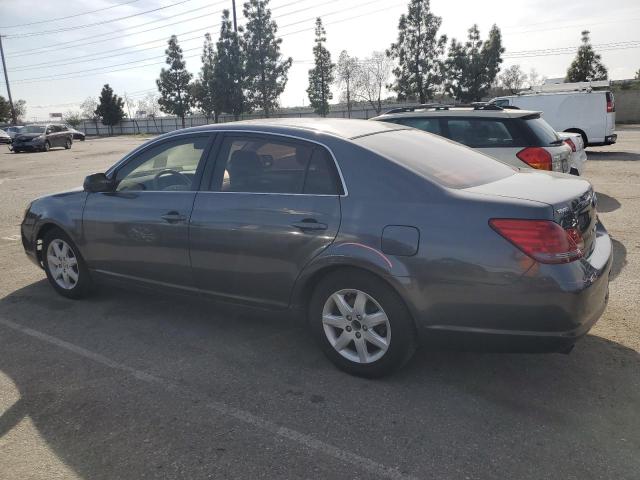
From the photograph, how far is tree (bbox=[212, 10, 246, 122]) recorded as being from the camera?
53.6m

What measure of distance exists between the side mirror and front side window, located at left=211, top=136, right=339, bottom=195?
122 centimetres

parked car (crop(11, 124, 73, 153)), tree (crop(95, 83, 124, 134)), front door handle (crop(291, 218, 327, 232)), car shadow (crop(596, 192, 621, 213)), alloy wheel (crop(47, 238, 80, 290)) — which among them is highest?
tree (crop(95, 83, 124, 134))

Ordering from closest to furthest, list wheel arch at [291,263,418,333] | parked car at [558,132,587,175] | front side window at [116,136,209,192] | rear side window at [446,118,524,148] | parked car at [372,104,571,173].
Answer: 1. wheel arch at [291,263,418,333]
2. front side window at [116,136,209,192]
3. parked car at [372,104,571,173]
4. rear side window at [446,118,524,148]
5. parked car at [558,132,587,175]

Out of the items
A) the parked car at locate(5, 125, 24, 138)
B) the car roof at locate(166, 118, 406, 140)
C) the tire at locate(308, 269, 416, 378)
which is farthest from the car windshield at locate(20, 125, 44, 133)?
the tire at locate(308, 269, 416, 378)

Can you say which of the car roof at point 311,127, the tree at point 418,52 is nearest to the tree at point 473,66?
the tree at point 418,52

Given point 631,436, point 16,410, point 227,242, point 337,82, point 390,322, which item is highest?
point 337,82

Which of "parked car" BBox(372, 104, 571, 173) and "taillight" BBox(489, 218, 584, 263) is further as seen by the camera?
"parked car" BBox(372, 104, 571, 173)

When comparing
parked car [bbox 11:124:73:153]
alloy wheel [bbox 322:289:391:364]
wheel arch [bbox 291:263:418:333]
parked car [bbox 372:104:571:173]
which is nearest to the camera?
wheel arch [bbox 291:263:418:333]

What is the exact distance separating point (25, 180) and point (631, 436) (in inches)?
658

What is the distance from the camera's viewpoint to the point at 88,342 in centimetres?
419

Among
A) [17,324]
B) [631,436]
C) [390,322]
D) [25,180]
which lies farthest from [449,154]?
[25,180]

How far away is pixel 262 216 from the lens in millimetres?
3684

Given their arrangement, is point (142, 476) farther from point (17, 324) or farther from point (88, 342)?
point (17, 324)

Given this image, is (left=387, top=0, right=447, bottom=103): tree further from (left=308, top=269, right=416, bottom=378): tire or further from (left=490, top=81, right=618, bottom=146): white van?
(left=308, top=269, right=416, bottom=378): tire
